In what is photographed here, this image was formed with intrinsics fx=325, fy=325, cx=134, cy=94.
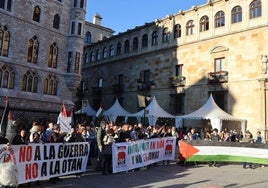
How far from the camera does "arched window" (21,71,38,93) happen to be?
79.7 ft


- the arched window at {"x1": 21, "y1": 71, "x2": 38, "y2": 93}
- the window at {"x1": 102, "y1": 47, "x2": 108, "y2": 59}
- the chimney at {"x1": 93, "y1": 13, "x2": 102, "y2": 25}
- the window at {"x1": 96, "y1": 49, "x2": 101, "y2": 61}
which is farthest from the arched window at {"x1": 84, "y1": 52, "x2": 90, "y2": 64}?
the arched window at {"x1": 21, "y1": 71, "x2": 38, "y2": 93}

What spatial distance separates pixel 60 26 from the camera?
26.9 metres

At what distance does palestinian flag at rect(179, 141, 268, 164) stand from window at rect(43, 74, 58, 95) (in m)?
14.1

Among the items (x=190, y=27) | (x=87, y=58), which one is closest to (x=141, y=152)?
(x=190, y=27)

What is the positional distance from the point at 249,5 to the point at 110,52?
20082 millimetres

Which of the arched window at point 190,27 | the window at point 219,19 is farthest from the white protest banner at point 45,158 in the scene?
the arched window at point 190,27

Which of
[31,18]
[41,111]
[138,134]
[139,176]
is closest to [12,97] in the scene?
[41,111]

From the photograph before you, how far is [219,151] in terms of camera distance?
15.5 m

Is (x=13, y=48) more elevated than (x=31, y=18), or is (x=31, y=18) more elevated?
(x=31, y=18)

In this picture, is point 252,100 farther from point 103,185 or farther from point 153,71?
point 103,185

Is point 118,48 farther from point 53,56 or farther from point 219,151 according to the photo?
point 219,151

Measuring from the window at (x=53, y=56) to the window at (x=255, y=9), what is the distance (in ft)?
54.0

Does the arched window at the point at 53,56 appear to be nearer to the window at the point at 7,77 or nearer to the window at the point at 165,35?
the window at the point at 7,77

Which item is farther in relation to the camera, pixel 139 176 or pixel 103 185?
pixel 139 176
